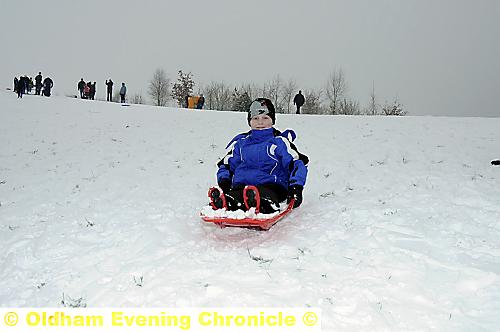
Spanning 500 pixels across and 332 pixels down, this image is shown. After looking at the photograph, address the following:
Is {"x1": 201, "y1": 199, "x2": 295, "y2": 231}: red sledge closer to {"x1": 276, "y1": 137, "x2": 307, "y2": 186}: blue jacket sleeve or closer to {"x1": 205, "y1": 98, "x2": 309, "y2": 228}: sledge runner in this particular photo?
{"x1": 205, "y1": 98, "x2": 309, "y2": 228}: sledge runner

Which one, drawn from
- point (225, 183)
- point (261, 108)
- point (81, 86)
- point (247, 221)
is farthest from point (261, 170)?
point (81, 86)

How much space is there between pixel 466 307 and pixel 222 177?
3577 mm

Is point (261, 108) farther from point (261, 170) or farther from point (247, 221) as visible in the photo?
point (247, 221)

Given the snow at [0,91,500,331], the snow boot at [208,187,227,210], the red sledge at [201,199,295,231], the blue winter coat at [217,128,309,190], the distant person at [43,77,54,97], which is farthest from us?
the distant person at [43,77,54,97]

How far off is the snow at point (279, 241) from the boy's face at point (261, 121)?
1422 millimetres

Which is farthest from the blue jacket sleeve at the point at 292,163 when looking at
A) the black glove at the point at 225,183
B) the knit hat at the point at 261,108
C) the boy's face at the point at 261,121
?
the black glove at the point at 225,183

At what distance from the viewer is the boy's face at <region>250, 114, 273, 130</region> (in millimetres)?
6141

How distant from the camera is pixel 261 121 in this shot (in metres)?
6.14

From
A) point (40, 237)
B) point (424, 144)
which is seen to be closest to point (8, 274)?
point (40, 237)

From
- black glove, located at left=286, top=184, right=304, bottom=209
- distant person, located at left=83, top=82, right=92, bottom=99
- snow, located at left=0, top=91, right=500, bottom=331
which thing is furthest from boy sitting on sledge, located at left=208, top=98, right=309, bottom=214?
distant person, located at left=83, top=82, right=92, bottom=99

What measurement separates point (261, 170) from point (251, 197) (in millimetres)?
882

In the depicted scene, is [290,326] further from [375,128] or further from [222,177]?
[375,128]

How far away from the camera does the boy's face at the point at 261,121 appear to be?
6.14m

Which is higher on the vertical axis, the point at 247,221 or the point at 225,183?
Result: the point at 225,183
